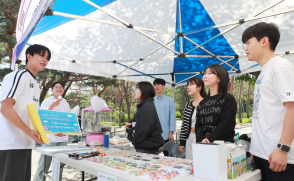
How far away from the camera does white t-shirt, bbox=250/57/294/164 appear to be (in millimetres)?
1245

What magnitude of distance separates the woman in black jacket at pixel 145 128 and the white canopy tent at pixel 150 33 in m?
1.40

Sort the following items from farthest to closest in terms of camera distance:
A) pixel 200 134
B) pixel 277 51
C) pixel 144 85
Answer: pixel 277 51 → pixel 144 85 → pixel 200 134

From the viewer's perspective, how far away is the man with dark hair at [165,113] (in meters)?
4.41

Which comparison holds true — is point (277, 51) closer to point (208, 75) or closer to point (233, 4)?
point (233, 4)

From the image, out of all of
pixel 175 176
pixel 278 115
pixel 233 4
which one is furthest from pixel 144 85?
pixel 233 4

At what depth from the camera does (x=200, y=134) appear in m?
2.03

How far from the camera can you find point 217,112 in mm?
1943

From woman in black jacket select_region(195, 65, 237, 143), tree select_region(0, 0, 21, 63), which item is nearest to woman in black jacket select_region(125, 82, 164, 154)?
woman in black jacket select_region(195, 65, 237, 143)

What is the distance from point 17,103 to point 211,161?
1.72m

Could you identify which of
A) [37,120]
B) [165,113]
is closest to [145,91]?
[37,120]

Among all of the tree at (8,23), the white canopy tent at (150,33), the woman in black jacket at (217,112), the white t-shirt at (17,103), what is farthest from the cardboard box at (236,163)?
the tree at (8,23)

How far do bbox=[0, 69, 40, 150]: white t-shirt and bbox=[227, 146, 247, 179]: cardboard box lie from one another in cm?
173

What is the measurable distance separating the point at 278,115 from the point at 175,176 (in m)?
0.78

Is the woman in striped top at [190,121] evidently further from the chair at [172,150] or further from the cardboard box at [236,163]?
the cardboard box at [236,163]
